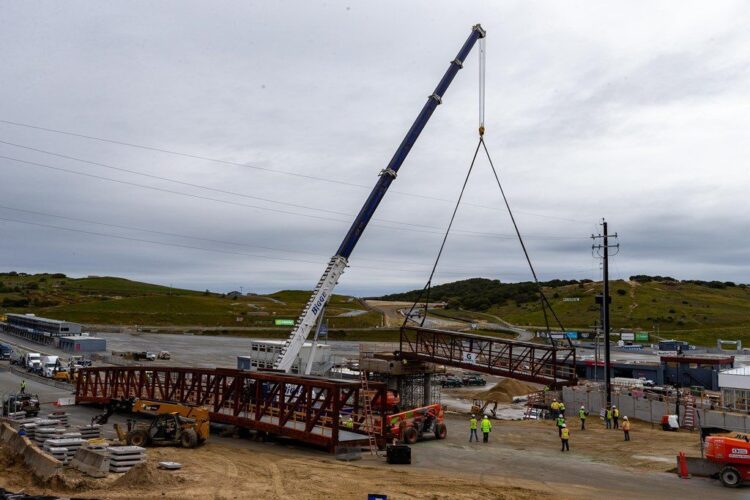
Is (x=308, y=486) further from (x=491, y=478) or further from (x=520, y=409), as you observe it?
(x=520, y=409)

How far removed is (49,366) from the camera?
60.7m

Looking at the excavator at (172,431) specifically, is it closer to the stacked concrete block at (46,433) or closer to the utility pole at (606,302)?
the stacked concrete block at (46,433)

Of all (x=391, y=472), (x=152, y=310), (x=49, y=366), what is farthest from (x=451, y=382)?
(x=152, y=310)

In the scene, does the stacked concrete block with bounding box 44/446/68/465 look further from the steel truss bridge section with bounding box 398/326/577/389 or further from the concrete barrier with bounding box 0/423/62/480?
the steel truss bridge section with bounding box 398/326/577/389

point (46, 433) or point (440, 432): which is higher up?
point (46, 433)

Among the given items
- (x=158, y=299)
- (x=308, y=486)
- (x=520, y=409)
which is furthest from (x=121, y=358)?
(x=158, y=299)

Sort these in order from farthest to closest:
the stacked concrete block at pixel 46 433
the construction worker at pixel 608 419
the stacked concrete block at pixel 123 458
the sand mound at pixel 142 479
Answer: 1. the construction worker at pixel 608 419
2. the stacked concrete block at pixel 46 433
3. the stacked concrete block at pixel 123 458
4. the sand mound at pixel 142 479

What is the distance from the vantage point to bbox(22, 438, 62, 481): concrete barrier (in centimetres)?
2225

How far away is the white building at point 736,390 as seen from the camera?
39.7m

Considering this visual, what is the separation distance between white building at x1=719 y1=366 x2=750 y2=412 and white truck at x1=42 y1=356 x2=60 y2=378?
185ft

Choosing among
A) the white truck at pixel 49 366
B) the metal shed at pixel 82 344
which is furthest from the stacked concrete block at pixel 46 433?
the metal shed at pixel 82 344

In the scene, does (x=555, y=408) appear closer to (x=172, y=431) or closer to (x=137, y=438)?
(x=172, y=431)

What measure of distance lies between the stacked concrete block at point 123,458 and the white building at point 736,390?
117 ft

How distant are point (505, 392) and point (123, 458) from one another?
42.8m
